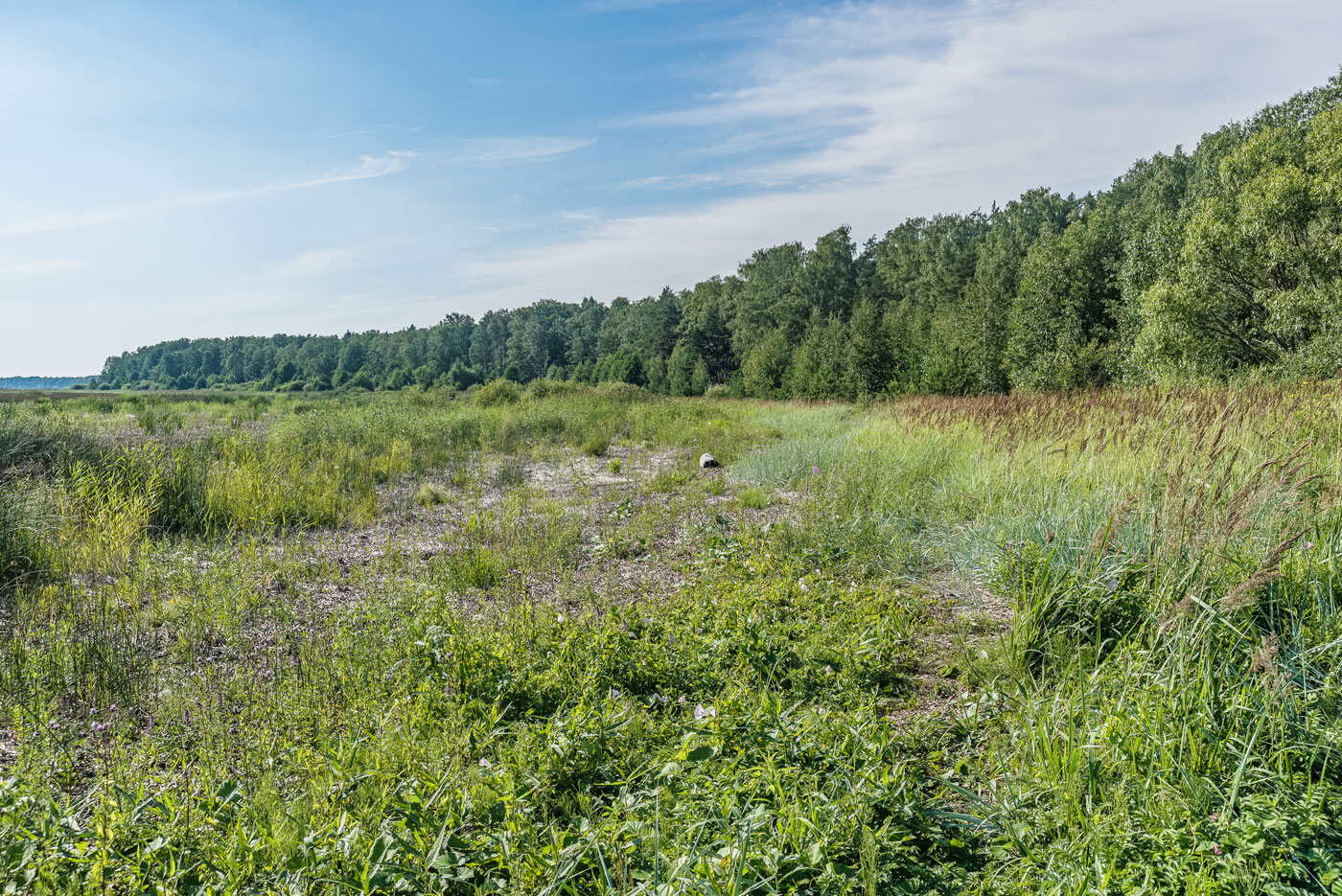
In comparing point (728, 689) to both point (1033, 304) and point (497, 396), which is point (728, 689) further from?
point (1033, 304)

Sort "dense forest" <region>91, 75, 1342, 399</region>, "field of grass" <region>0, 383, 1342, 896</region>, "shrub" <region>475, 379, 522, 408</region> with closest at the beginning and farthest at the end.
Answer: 1. "field of grass" <region>0, 383, 1342, 896</region>
2. "dense forest" <region>91, 75, 1342, 399</region>
3. "shrub" <region>475, 379, 522, 408</region>

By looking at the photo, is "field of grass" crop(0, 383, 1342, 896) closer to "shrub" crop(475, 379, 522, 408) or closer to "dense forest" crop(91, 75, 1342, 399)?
"dense forest" crop(91, 75, 1342, 399)

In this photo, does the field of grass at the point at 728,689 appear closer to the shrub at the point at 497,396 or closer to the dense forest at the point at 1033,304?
the dense forest at the point at 1033,304

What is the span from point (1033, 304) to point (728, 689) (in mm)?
33535

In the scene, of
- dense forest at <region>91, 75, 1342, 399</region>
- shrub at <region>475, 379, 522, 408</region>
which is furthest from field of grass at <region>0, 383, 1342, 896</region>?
shrub at <region>475, 379, 522, 408</region>

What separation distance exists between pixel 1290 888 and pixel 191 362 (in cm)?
13492

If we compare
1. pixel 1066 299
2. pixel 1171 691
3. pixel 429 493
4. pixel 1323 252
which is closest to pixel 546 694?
pixel 1171 691

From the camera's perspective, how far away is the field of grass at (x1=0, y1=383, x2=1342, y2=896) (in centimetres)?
189

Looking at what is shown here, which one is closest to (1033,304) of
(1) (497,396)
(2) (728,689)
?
(1) (497,396)

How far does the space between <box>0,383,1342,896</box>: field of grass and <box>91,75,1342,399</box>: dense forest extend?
9828 millimetres

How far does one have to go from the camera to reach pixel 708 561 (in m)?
5.30

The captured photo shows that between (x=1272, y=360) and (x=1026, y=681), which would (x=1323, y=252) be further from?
(x=1026, y=681)

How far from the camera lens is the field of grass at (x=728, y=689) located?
6.21ft

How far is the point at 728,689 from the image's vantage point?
3.02 meters
